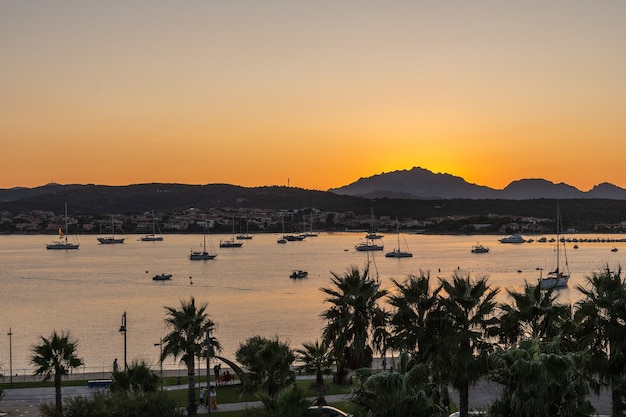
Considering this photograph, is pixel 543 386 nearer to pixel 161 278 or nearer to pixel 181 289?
pixel 181 289

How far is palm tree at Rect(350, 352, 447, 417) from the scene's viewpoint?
55.5 feet

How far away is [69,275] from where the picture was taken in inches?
5472

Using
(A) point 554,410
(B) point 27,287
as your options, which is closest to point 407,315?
(A) point 554,410

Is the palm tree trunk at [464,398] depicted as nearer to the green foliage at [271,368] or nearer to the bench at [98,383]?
the green foliage at [271,368]

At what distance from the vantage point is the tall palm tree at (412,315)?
2461 cm

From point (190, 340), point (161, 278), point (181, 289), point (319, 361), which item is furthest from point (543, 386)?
point (161, 278)

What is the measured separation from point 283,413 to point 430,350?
6.02 metres

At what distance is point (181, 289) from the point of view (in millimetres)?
113062

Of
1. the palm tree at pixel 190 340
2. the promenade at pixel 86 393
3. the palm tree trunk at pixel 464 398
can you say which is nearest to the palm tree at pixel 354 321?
the palm tree trunk at pixel 464 398

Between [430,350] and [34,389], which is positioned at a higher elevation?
[430,350]

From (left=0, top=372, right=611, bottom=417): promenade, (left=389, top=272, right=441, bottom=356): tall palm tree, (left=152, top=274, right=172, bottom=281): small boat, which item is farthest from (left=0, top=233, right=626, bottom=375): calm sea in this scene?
(left=389, top=272, right=441, bottom=356): tall palm tree

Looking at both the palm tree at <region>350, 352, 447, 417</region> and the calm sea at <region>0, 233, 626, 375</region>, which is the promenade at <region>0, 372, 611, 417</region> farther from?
the calm sea at <region>0, 233, 626, 375</region>

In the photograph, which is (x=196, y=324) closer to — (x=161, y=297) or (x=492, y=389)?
(x=492, y=389)

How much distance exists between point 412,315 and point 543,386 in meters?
8.10
